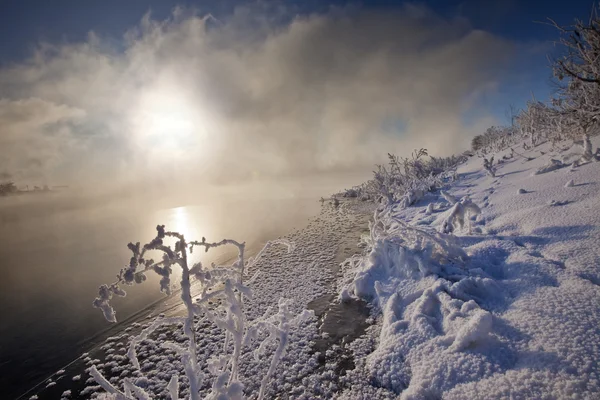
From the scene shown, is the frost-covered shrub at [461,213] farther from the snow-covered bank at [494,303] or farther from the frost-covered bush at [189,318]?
the frost-covered bush at [189,318]

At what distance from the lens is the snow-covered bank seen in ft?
8.89

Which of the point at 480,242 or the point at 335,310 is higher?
the point at 480,242

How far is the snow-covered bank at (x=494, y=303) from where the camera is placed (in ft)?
8.89

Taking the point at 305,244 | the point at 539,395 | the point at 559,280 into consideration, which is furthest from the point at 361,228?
the point at 539,395

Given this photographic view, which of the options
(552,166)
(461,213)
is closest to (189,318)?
(461,213)

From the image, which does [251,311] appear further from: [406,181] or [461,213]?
[406,181]

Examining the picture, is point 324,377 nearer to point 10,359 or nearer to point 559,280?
point 559,280

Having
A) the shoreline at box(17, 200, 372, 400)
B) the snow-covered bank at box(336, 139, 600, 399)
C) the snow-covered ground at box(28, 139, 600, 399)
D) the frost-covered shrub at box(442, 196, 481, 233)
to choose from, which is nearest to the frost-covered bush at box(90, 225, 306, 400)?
the snow-covered ground at box(28, 139, 600, 399)

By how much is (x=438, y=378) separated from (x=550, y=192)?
5.96m

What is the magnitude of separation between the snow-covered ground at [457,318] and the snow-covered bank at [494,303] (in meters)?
0.02

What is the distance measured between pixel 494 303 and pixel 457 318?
0.64 m

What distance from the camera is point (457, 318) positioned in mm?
3781

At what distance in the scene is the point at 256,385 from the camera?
3938 millimetres

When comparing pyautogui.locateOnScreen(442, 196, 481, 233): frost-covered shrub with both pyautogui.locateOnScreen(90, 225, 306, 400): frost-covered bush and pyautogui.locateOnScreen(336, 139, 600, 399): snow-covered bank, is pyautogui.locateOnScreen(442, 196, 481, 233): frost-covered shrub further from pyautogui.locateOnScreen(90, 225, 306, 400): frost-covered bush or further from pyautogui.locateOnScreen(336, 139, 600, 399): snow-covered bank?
pyautogui.locateOnScreen(90, 225, 306, 400): frost-covered bush
